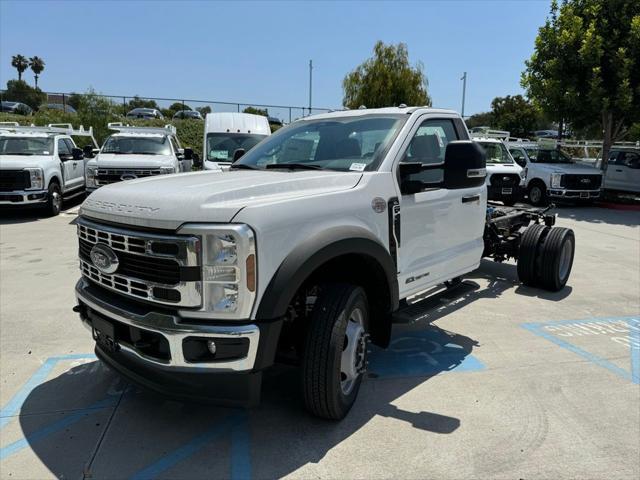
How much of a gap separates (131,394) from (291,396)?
44.8 inches

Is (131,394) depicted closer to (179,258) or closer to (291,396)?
(291,396)

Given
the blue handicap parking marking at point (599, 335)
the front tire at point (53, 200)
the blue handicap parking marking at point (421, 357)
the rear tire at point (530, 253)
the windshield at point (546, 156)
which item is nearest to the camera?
the blue handicap parking marking at point (421, 357)

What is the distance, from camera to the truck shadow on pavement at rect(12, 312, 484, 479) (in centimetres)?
285

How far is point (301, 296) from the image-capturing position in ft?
10.6

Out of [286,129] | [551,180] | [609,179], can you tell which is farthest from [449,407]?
[609,179]

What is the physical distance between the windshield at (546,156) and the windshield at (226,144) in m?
8.94

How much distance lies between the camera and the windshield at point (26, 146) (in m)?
12.2

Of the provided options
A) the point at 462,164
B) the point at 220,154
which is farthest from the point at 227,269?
the point at 220,154

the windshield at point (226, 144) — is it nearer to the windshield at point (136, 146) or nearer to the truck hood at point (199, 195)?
the windshield at point (136, 146)

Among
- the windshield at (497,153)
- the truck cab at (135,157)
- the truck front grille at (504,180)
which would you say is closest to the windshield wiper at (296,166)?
the truck cab at (135,157)

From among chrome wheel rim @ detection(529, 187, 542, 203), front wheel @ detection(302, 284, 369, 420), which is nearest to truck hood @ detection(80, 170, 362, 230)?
front wheel @ detection(302, 284, 369, 420)

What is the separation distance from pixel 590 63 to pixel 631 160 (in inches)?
165

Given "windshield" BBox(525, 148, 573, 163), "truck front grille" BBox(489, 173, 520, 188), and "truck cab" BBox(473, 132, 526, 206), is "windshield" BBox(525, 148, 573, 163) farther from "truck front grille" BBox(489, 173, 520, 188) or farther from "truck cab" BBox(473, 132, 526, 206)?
"truck front grille" BBox(489, 173, 520, 188)

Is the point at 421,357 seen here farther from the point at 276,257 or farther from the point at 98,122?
the point at 98,122
